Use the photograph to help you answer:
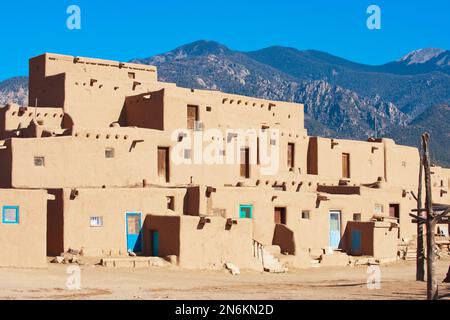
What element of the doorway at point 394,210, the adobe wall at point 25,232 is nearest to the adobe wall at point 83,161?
the adobe wall at point 25,232

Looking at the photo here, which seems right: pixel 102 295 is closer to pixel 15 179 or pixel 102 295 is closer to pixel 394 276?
pixel 15 179

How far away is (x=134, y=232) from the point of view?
29609 millimetres

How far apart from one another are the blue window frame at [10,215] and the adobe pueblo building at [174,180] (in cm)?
5

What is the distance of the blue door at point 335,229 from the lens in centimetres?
3525

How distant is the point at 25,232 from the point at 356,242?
16379mm

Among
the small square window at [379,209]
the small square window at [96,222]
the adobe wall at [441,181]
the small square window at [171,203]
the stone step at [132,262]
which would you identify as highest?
the adobe wall at [441,181]

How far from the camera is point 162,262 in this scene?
27422mm

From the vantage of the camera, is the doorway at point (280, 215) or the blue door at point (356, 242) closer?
the doorway at point (280, 215)

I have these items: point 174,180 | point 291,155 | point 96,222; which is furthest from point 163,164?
point 291,155

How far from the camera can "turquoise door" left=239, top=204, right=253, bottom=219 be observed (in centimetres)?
3206

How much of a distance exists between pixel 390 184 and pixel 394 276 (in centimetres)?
1672

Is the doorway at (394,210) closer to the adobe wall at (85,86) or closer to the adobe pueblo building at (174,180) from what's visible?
the adobe pueblo building at (174,180)

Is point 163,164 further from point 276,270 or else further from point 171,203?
point 276,270

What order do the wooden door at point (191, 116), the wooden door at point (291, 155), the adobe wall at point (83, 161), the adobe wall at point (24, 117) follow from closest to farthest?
the adobe wall at point (83, 161) → the adobe wall at point (24, 117) → the wooden door at point (191, 116) → the wooden door at point (291, 155)
